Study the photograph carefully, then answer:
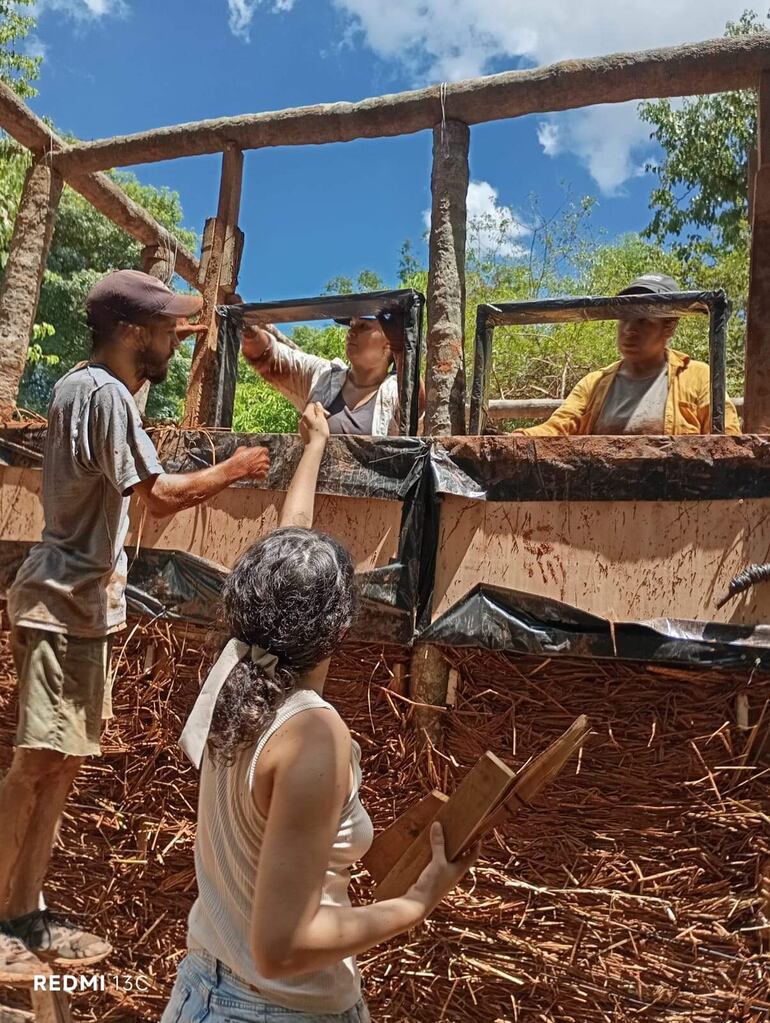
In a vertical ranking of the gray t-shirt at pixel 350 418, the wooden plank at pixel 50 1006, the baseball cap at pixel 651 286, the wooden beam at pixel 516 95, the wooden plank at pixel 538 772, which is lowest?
the wooden plank at pixel 50 1006

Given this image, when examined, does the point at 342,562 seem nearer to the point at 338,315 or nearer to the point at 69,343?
the point at 338,315

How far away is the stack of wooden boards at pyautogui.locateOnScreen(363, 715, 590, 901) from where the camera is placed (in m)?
1.67

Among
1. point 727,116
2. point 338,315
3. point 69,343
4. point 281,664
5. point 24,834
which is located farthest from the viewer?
point 69,343

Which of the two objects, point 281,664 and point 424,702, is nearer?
point 281,664

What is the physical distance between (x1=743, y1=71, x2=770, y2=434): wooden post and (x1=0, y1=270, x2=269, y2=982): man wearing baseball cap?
204 centimetres

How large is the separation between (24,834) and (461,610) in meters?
1.71

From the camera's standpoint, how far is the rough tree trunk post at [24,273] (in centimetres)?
508

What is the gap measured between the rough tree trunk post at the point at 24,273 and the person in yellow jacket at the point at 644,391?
323 centimetres

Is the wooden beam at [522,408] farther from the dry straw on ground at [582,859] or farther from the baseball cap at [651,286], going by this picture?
the dry straw on ground at [582,859]

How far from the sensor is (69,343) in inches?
853

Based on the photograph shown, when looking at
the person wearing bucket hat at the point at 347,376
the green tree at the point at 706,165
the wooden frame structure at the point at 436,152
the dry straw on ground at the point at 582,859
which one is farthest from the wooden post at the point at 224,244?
the green tree at the point at 706,165

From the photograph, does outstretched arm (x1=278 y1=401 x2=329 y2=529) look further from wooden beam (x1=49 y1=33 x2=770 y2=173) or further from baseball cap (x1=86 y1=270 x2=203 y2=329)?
wooden beam (x1=49 y1=33 x2=770 y2=173)

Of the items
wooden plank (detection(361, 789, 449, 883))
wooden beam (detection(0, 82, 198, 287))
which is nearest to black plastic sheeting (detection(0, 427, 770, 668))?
wooden plank (detection(361, 789, 449, 883))

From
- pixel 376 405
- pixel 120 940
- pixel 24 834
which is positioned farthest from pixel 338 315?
pixel 120 940
